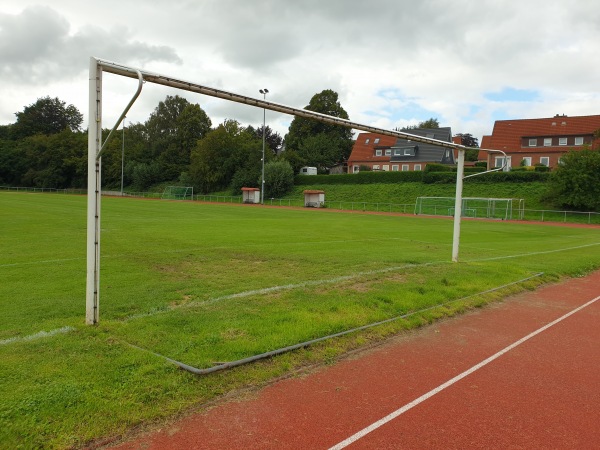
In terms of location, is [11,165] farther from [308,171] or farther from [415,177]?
[415,177]

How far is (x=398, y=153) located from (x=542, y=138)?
2056 centimetres

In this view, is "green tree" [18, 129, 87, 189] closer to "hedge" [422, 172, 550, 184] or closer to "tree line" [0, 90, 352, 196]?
"tree line" [0, 90, 352, 196]

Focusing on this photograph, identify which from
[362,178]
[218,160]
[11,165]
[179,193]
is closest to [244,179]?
[218,160]

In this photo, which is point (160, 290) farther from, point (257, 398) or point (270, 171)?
point (270, 171)

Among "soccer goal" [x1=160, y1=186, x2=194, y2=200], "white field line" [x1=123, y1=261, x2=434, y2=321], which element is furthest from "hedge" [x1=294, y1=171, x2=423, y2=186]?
"white field line" [x1=123, y1=261, x2=434, y2=321]

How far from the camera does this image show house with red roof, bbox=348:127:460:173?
229 feet

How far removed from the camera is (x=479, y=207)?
4394 centimetres

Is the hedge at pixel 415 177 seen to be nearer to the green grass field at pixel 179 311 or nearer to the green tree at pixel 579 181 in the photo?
the green tree at pixel 579 181

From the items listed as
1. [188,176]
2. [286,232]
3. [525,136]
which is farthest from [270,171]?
[286,232]

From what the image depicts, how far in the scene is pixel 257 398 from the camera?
420 centimetres

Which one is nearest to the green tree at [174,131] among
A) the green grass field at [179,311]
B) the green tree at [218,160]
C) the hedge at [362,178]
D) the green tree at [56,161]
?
A: the green tree at [218,160]

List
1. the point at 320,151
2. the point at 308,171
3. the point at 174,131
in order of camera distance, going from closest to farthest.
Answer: the point at 308,171
the point at 320,151
the point at 174,131

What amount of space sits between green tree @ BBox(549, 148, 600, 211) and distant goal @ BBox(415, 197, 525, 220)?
3.54 metres

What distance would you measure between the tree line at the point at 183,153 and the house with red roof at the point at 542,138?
27.0 metres
